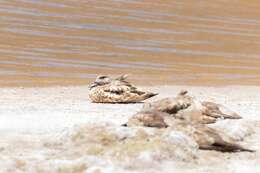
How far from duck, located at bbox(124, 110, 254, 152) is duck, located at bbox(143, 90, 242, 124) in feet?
0.84

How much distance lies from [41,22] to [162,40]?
2809 millimetres

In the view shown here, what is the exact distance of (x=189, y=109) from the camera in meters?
8.58

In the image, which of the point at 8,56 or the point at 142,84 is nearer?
the point at 142,84

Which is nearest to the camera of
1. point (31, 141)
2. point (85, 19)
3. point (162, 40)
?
point (31, 141)

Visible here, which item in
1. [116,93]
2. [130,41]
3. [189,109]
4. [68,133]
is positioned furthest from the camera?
[130,41]

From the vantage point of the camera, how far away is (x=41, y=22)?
62.1 ft

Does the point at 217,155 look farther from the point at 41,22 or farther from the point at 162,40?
the point at 41,22

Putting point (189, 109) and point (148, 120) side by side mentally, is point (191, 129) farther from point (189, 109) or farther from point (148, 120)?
point (189, 109)

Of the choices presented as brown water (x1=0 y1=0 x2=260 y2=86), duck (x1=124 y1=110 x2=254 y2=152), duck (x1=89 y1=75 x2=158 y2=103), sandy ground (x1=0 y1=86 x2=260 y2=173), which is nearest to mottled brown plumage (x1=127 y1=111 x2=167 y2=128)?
duck (x1=124 y1=110 x2=254 y2=152)

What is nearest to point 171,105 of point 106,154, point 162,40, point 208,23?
point 106,154

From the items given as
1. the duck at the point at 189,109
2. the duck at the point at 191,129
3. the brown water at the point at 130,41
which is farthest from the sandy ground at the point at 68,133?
the brown water at the point at 130,41

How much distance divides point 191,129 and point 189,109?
0.90 metres

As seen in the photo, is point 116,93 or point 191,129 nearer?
point 191,129

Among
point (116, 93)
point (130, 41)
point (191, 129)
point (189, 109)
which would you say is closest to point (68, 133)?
point (191, 129)
